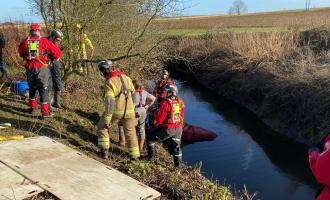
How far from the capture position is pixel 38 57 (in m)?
8.56

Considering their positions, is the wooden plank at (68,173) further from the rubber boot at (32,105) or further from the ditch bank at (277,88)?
the ditch bank at (277,88)

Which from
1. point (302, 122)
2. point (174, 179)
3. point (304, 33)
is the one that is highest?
point (304, 33)

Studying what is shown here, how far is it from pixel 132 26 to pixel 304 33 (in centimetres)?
1212

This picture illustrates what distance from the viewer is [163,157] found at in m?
9.52

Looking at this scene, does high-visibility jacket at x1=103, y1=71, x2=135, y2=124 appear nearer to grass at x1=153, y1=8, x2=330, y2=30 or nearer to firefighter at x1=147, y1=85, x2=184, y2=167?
firefighter at x1=147, y1=85, x2=184, y2=167

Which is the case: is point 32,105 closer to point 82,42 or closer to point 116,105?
point 116,105

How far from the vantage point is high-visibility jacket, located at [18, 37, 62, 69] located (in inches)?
334

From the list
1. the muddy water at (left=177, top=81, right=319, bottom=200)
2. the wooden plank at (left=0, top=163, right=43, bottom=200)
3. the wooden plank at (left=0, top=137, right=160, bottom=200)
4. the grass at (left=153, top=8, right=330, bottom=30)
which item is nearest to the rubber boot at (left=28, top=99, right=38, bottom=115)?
the wooden plank at (left=0, top=137, right=160, bottom=200)

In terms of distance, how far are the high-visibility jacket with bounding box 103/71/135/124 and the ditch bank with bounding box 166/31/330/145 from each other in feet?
17.3

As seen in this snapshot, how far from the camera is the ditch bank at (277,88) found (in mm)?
13656

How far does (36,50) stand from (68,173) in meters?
3.45

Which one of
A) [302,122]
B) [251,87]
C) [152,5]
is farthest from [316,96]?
[152,5]

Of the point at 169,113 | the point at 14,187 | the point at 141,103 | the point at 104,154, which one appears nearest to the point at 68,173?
the point at 14,187

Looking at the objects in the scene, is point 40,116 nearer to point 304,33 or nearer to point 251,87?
point 251,87
